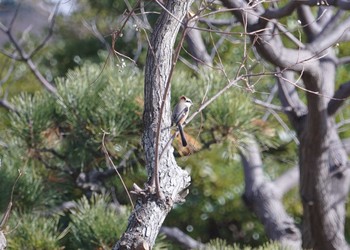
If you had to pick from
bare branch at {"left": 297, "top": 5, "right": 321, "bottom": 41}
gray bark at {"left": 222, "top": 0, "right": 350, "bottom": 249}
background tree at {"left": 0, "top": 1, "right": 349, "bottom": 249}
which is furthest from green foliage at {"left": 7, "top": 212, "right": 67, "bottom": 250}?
bare branch at {"left": 297, "top": 5, "right": 321, "bottom": 41}

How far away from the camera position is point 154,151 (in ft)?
3.93

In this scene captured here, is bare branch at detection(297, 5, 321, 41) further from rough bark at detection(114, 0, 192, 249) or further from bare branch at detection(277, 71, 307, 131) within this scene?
rough bark at detection(114, 0, 192, 249)

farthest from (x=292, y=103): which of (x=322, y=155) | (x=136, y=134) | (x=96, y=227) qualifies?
(x=96, y=227)

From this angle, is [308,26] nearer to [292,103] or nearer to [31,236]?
[292,103]

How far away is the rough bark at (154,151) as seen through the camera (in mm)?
1174

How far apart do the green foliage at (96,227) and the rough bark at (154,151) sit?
0.58 metres

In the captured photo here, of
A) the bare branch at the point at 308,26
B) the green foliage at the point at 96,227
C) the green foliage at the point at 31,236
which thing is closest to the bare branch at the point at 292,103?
the bare branch at the point at 308,26

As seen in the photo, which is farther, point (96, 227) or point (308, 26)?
point (308, 26)

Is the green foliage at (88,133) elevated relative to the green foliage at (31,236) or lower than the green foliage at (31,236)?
elevated

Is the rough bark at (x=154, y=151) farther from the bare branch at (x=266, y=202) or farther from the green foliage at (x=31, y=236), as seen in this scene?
the bare branch at (x=266, y=202)

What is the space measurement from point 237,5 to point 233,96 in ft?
1.13

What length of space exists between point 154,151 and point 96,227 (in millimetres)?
620

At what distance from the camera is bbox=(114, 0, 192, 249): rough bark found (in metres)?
1.17

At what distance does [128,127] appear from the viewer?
1908 millimetres
